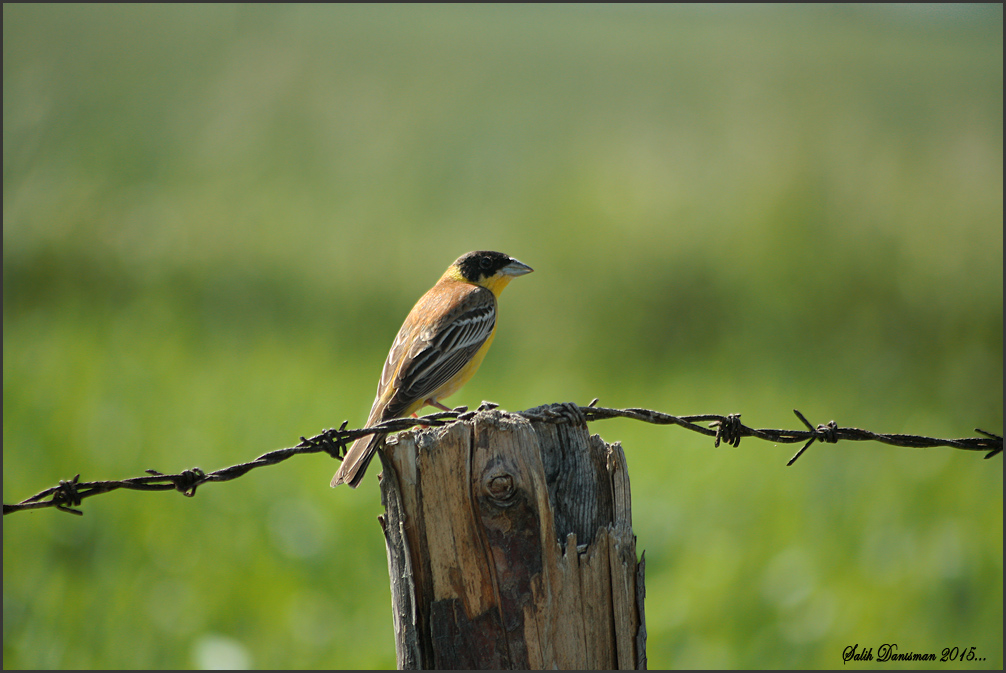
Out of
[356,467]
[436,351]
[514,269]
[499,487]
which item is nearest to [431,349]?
[436,351]

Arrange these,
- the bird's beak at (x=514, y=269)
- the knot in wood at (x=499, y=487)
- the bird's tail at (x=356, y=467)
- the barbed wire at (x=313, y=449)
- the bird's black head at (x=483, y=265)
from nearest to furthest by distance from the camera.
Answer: the knot in wood at (x=499, y=487) → the barbed wire at (x=313, y=449) → the bird's tail at (x=356, y=467) → the bird's beak at (x=514, y=269) → the bird's black head at (x=483, y=265)

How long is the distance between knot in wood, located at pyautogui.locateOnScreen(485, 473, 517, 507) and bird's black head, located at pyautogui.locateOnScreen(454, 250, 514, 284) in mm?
3618

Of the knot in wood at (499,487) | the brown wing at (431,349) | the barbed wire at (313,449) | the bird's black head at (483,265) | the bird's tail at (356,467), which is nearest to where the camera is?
the knot in wood at (499,487)

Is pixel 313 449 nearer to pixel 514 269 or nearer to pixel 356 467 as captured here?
pixel 356 467

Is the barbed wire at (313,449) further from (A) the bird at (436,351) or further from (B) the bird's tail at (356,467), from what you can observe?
(A) the bird at (436,351)

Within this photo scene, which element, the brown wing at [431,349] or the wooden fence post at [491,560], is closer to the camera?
the wooden fence post at [491,560]

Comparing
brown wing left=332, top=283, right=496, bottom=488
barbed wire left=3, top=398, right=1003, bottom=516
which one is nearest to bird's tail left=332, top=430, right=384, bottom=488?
barbed wire left=3, top=398, right=1003, bottom=516

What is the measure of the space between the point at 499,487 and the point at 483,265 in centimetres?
373

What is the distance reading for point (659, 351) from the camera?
40.8 ft

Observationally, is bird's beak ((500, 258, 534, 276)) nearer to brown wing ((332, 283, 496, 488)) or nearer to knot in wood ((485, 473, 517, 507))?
brown wing ((332, 283, 496, 488))

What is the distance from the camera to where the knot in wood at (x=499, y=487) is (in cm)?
223

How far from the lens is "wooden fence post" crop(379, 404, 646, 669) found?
2252mm

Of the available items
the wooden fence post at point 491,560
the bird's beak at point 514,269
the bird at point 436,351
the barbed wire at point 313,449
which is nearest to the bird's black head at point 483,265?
the bird's beak at point 514,269

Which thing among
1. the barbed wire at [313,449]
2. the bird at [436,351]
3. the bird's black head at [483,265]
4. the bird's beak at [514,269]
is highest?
the bird's black head at [483,265]
